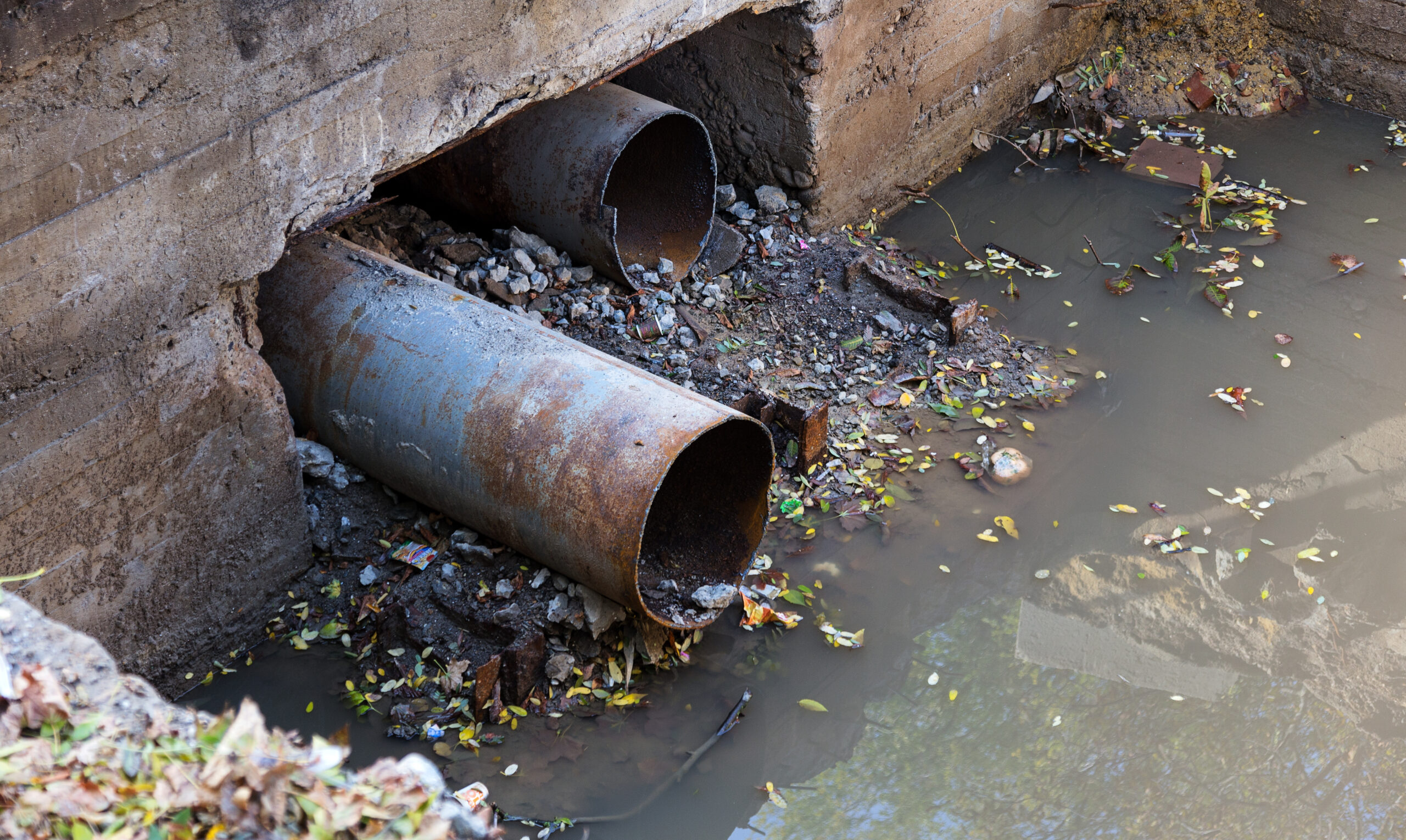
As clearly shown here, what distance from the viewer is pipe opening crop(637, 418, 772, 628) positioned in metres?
3.59

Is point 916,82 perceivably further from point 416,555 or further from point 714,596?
point 416,555

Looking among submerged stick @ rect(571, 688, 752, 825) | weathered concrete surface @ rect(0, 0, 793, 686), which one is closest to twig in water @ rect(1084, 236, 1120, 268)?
weathered concrete surface @ rect(0, 0, 793, 686)

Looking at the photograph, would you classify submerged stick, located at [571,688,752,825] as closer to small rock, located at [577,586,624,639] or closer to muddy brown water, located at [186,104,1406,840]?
muddy brown water, located at [186,104,1406,840]

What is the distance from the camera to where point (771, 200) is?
17.5 ft

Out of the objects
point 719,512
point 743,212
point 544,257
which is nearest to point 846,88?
point 743,212

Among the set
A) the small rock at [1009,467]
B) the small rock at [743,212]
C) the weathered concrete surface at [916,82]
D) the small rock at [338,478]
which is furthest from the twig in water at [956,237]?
the small rock at [338,478]

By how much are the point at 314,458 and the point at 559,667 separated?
3.79ft

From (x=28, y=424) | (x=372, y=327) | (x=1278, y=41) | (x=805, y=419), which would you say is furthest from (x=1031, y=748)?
(x=1278, y=41)

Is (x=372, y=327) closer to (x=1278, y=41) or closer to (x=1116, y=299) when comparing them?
(x=1116, y=299)

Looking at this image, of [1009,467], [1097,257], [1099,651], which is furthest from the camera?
[1097,257]

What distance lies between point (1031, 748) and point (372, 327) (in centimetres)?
258

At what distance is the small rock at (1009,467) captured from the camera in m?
4.24

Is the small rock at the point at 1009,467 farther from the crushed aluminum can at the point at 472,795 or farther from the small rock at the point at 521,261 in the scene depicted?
the crushed aluminum can at the point at 472,795

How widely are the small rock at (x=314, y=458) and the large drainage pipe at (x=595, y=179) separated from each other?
1583 millimetres
